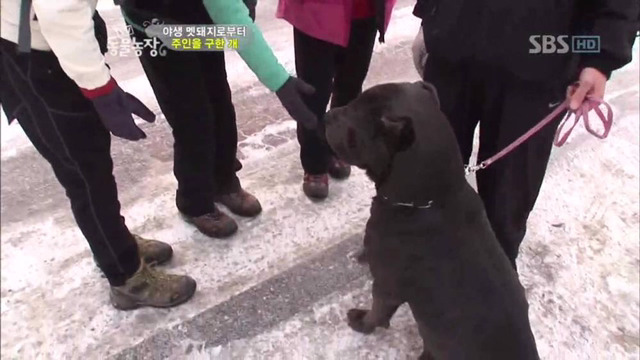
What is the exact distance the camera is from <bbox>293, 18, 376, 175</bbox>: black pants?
7.29 feet

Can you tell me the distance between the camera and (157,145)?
292cm

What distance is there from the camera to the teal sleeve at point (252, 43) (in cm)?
167

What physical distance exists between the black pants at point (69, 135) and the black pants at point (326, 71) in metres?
0.93

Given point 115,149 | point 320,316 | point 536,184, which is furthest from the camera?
point 115,149

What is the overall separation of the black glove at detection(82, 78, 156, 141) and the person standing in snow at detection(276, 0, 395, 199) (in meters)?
0.71

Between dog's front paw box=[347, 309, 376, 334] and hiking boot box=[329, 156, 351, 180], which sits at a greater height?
hiking boot box=[329, 156, 351, 180]

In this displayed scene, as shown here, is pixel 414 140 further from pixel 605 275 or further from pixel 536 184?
pixel 605 275

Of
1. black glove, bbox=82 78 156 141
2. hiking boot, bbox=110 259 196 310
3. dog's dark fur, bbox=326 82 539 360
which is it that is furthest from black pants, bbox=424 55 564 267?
hiking boot, bbox=110 259 196 310

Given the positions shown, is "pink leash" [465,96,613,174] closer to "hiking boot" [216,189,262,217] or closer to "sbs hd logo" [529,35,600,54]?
"sbs hd logo" [529,35,600,54]

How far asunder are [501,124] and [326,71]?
837 mm

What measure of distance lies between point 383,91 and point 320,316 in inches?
39.7

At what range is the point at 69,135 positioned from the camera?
1572 millimetres

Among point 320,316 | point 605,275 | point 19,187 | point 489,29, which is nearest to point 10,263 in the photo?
point 19,187

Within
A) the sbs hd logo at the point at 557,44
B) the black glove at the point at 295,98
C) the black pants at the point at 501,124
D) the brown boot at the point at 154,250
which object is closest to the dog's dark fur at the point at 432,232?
the black glove at the point at 295,98
